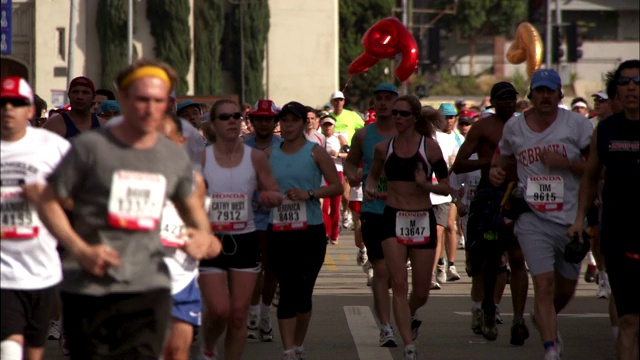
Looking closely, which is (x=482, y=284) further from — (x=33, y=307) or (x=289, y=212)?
(x=33, y=307)

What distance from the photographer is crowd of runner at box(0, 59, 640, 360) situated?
21.3 feet

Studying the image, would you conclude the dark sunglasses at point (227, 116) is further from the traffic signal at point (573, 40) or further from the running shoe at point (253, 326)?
the traffic signal at point (573, 40)

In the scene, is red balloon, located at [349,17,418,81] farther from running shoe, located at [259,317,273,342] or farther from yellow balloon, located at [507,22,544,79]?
running shoe, located at [259,317,273,342]

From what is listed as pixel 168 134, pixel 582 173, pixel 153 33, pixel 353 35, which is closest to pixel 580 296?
pixel 582 173

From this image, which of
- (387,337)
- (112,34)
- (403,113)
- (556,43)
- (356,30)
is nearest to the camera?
(403,113)

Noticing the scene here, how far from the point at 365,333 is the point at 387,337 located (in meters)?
0.85

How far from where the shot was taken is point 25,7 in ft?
194

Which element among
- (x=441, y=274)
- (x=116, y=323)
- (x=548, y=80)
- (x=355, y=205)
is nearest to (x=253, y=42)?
(x=355, y=205)

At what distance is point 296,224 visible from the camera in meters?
10.7

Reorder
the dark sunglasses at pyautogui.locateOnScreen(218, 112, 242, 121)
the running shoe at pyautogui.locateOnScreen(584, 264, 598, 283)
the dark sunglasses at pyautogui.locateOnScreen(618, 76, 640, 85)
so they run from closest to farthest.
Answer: the dark sunglasses at pyautogui.locateOnScreen(618, 76, 640, 85), the dark sunglasses at pyautogui.locateOnScreen(218, 112, 242, 121), the running shoe at pyautogui.locateOnScreen(584, 264, 598, 283)

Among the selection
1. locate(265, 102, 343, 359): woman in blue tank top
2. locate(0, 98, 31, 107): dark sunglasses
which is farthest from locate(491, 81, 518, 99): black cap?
locate(0, 98, 31, 107): dark sunglasses

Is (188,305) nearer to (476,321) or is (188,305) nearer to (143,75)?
(143,75)

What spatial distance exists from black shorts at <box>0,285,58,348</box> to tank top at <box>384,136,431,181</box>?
12.0 feet

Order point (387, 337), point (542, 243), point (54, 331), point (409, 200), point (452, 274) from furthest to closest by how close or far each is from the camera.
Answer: point (452, 274)
point (54, 331)
point (387, 337)
point (409, 200)
point (542, 243)
